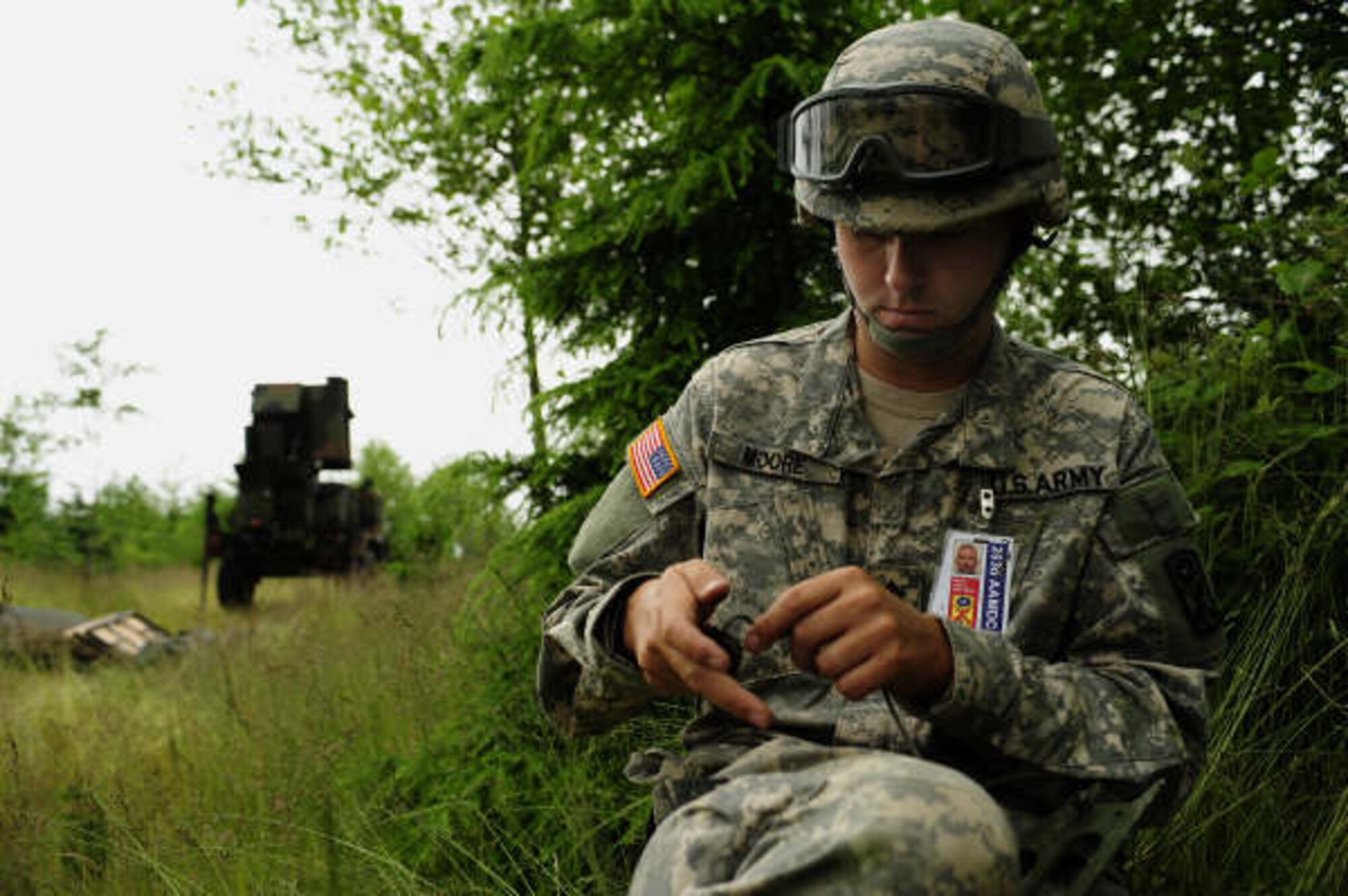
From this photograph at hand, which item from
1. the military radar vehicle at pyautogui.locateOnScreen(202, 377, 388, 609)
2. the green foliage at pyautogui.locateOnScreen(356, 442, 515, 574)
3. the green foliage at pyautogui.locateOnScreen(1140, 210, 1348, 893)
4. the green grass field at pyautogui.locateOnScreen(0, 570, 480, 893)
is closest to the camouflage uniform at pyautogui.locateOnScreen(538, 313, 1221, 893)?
the green grass field at pyautogui.locateOnScreen(0, 570, 480, 893)

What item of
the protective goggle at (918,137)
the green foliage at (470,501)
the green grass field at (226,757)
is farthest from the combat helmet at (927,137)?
the green foliage at (470,501)

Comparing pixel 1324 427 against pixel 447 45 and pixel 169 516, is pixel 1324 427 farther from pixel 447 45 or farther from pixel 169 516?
pixel 169 516

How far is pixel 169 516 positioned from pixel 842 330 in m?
22.0

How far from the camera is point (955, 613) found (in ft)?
5.30

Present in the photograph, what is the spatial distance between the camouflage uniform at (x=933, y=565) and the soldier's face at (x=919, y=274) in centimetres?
14

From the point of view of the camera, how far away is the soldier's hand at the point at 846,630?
48.1 inches

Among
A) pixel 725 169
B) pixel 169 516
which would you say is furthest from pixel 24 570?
pixel 725 169

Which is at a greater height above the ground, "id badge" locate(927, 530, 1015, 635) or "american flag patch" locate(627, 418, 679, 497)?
"american flag patch" locate(627, 418, 679, 497)

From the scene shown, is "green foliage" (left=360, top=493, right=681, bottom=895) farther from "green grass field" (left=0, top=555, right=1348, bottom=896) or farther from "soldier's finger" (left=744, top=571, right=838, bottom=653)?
"soldier's finger" (left=744, top=571, right=838, bottom=653)

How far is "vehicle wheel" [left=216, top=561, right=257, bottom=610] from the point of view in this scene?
12791 mm

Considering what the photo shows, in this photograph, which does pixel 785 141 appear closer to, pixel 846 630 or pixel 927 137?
pixel 927 137

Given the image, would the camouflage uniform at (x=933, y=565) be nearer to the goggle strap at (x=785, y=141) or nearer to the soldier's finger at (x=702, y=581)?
the soldier's finger at (x=702, y=581)

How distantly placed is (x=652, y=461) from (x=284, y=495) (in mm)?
11627

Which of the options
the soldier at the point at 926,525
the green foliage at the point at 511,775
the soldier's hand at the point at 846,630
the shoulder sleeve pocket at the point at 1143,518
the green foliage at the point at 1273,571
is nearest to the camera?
the soldier's hand at the point at 846,630
